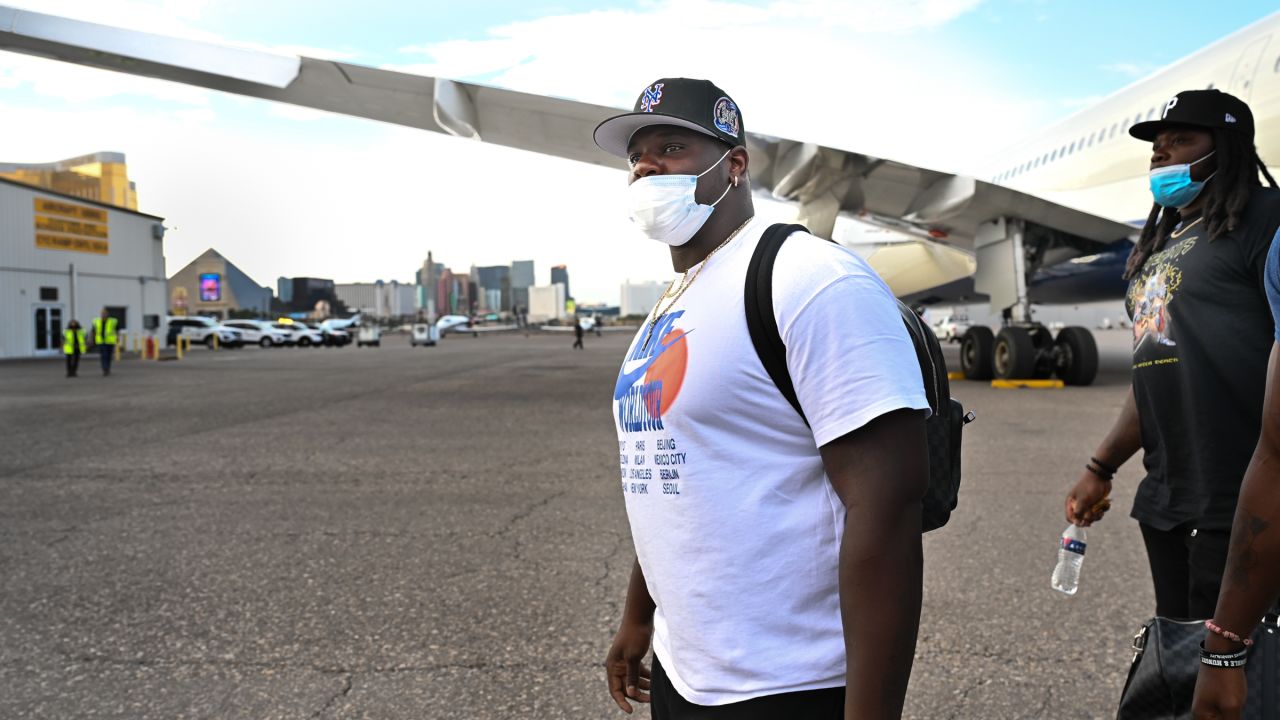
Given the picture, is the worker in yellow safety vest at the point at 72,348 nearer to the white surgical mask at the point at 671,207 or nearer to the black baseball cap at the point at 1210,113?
the white surgical mask at the point at 671,207

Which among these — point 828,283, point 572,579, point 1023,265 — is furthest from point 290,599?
point 1023,265

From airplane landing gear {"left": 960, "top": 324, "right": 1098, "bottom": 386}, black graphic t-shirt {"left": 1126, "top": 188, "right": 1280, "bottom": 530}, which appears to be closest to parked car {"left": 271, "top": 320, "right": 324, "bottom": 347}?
airplane landing gear {"left": 960, "top": 324, "right": 1098, "bottom": 386}

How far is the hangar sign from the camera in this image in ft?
115

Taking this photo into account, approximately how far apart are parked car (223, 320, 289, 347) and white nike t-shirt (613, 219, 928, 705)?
46.8m

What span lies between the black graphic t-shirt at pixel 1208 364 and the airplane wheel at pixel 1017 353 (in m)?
11.8

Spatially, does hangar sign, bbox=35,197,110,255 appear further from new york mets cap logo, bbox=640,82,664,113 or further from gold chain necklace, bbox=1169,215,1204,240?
gold chain necklace, bbox=1169,215,1204,240

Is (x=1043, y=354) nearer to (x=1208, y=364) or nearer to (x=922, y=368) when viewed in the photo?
(x=1208, y=364)

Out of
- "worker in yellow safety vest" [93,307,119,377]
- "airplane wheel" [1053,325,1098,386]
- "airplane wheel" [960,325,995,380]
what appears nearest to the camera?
"airplane wheel" [1053,325,1098,386]

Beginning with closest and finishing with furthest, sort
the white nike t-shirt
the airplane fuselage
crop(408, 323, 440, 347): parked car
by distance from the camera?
1. the white nike t-shirt
2. the airplane fuselage
3. crop(408, 323, 440, 347): parked car

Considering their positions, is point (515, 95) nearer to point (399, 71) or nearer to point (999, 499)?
point (399, 71)

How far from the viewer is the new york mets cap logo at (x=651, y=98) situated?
1558 mm

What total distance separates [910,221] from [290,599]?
1183 centimetres

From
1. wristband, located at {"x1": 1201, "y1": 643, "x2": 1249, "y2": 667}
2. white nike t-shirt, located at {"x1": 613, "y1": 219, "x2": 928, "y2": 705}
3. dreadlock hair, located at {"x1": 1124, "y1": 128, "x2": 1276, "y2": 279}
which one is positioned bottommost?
wristband, located at {"x1": 1201, "y1": 643, "x2": 1249, "y2": 667}

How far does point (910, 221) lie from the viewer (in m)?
13.8
